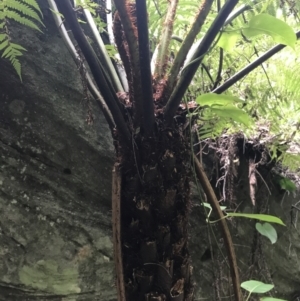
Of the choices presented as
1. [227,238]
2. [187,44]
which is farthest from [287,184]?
[187,44]

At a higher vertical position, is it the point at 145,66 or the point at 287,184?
the point at 145,66

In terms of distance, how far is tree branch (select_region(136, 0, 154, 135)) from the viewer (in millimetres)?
598

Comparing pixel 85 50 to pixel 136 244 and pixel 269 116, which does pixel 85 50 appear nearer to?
pixel 136 244

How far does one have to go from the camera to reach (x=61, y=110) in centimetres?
133

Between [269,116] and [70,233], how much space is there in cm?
91

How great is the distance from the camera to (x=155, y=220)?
0.67m

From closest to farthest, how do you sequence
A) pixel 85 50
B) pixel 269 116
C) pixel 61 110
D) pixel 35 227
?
pixel 85 50, pixel 35 227, pixel 61 110, pixel 269 116

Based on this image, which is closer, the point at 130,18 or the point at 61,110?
the point at 130,18

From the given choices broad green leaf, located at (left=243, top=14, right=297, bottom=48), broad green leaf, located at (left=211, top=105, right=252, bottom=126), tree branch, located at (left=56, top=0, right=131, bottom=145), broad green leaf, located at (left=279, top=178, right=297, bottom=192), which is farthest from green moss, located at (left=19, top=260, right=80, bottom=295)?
broad green leaf, located at (left=279, top=178, right=297, bottom=192)

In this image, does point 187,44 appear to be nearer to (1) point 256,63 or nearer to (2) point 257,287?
(1) point 256,63

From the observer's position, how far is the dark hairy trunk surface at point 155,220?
2.16 ft

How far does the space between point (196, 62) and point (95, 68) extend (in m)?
0.19

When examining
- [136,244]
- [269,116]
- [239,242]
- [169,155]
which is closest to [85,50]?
[169,155]

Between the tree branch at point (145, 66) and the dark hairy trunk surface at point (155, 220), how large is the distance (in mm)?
31
